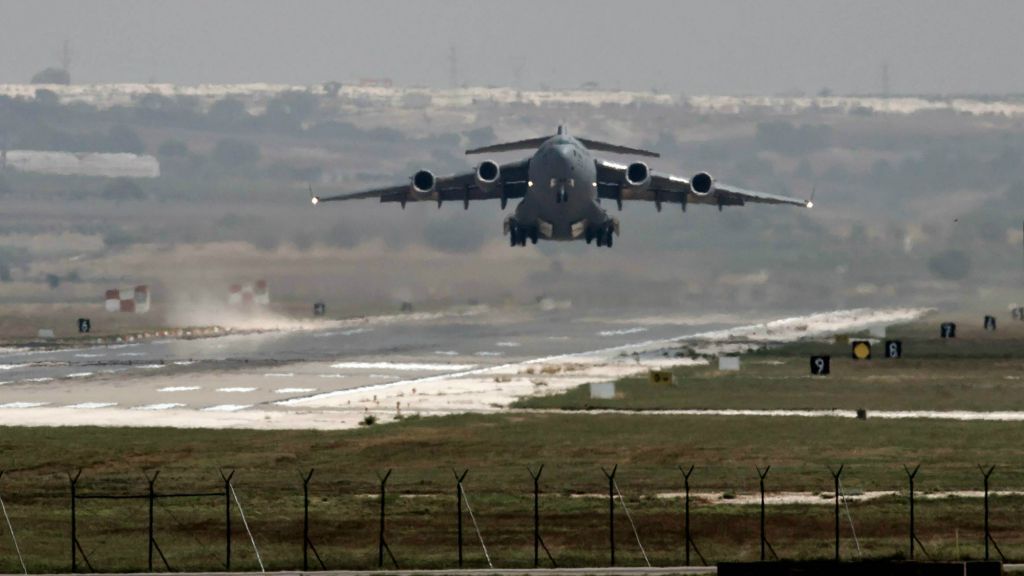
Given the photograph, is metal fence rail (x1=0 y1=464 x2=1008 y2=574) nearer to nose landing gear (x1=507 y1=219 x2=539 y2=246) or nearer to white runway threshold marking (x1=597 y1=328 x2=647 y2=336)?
nose landing gear (x1=507 y1=219 x2=539 y2=246)

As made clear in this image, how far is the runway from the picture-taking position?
212ft

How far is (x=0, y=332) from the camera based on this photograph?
10981 cm

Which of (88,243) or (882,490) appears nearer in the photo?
(882,490)

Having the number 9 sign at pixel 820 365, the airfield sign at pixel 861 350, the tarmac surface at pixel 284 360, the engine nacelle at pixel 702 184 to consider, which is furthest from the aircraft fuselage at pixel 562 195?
the number 9 sign at pixel 820 365

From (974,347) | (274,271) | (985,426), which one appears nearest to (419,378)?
(985,426)

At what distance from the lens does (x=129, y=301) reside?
121 metres

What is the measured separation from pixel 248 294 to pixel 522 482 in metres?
73.2

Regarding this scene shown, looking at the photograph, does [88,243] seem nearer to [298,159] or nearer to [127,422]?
[298,159]

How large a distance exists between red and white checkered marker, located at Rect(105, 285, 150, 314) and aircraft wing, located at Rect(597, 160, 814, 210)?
38.6 metres

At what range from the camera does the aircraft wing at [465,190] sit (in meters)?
86.1

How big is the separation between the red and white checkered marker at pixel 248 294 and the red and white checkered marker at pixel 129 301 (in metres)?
4.92

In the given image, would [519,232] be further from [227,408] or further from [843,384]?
[227,408]

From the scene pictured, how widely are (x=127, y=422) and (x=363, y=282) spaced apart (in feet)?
175

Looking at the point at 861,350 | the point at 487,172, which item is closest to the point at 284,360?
the point at 487,172
